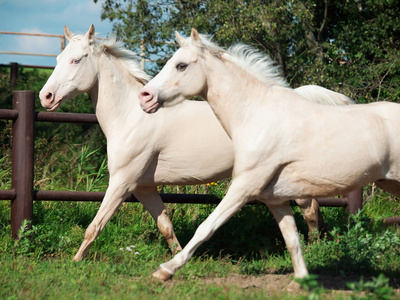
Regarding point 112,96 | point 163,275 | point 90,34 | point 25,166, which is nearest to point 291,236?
point 163,275

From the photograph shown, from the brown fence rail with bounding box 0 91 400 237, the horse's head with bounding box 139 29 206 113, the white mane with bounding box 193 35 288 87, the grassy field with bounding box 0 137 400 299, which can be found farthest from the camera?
the brown fence rail with bounding box 0 91 400 237

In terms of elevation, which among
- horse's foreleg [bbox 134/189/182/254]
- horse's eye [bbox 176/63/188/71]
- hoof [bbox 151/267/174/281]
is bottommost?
horse's foreleg [bbox 134/189/182/254]

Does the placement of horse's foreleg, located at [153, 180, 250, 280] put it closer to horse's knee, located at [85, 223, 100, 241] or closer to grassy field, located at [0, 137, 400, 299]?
grassy field, located at [0, 137, 400, 299]

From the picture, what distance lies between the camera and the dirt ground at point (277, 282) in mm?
4229

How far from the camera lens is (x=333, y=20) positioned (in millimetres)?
12836

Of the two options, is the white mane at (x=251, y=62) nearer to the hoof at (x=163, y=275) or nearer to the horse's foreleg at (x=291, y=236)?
the horse's foreleg at (x=291, y=236)

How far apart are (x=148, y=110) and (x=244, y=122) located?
2.32ft

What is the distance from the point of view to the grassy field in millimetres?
4074

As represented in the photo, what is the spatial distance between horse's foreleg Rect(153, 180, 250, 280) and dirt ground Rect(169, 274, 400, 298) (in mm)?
241

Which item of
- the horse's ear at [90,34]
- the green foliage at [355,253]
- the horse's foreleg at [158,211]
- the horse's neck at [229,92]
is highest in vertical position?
the horse's neck at [229,92]

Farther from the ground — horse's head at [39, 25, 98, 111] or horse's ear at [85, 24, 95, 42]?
horse's ear at [85, 24, 95, 42]

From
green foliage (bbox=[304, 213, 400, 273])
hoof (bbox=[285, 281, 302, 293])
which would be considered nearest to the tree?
green foliage (bbox=[304, 213, 400, 273])

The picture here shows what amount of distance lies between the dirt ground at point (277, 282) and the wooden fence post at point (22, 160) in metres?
2.23

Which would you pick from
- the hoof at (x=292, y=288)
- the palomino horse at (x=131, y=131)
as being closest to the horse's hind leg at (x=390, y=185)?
the hoof at (x=292, y=288)
